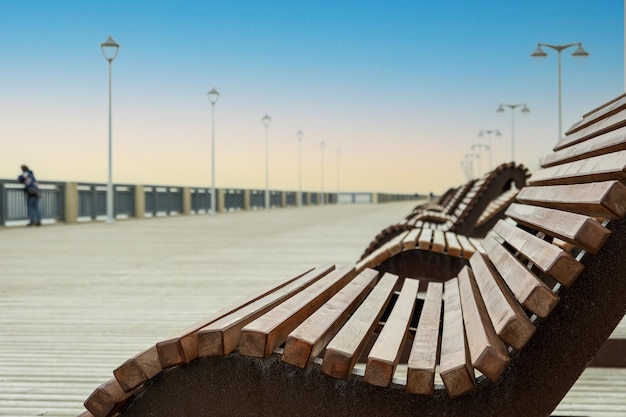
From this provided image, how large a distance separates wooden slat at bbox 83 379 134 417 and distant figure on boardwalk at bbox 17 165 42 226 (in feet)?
71.5

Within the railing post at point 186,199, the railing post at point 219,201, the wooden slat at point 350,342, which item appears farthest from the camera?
the railing post at point 219,201

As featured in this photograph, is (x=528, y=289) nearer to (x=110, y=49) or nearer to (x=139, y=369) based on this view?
(x=139, y=369)

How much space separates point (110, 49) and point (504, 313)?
25313 millimetres

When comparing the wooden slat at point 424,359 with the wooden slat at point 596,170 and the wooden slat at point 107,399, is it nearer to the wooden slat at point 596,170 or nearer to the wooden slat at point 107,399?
the wooden slat at point 596,170

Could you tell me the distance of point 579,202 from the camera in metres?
2.13

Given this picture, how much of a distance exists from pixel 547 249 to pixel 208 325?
3.32ft

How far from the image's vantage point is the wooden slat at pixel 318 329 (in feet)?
7.13

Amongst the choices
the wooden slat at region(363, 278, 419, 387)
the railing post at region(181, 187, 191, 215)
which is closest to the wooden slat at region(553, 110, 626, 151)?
the wooden slat at region(363, 278, 419, 387)

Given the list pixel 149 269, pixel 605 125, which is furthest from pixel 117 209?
pixel 605 125

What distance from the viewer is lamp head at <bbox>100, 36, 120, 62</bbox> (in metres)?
25.7

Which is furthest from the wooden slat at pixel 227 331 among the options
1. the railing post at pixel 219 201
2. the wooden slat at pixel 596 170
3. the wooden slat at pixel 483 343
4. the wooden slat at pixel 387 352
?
the railing post at pixel 219 201

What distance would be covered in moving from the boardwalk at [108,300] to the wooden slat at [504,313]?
0.90 metres

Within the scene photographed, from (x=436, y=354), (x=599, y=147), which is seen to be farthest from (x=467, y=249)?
(x=436, y=354)

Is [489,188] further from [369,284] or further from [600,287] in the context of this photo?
[600,287]
